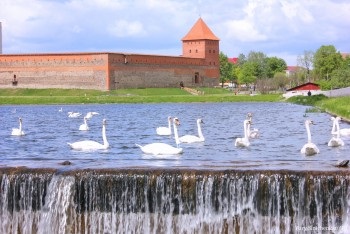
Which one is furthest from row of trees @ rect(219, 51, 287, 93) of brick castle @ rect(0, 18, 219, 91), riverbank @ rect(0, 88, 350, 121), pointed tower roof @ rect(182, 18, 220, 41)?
brick castle @ rect(0, 18, 219, 91)

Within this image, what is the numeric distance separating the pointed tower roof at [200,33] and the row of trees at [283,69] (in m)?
9.73

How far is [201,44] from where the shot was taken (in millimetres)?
108938

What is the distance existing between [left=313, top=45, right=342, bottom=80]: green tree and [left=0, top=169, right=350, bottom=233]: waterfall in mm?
92135

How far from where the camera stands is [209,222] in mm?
13664

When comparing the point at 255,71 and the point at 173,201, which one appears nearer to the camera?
the point at 173,201

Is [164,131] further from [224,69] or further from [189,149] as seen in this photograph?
[224,69]

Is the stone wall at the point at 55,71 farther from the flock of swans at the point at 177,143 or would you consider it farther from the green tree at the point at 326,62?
the flock of swans at the point at 177,143

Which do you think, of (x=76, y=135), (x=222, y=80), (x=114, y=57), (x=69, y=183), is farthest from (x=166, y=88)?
(x=69, y=183)

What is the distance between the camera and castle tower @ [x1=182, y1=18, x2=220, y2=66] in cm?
10920

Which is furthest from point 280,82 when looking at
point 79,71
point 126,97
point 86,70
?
point 126,97

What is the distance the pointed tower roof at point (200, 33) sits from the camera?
10975 cm

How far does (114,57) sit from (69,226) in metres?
77.3

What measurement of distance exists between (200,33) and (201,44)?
215 centimetres

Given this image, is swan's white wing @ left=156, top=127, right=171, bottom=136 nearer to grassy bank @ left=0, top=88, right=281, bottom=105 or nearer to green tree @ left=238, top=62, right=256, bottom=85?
grassy bank @ left=0, top=88, right=281, bottom=105
